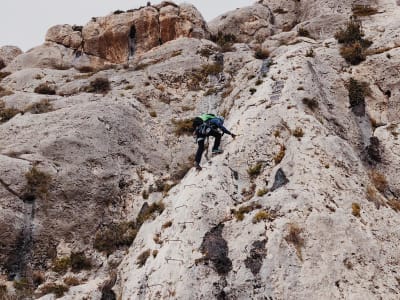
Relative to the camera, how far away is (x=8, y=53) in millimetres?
50719

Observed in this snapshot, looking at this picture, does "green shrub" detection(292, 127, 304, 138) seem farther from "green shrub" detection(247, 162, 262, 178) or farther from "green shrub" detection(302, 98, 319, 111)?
"green shrub" detection(302, 98, 319, 111)

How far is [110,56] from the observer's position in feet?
144

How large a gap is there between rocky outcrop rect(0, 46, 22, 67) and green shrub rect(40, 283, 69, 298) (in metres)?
37.2

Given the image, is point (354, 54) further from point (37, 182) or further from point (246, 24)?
point (246, 24)

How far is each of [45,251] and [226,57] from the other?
20376 millimetres

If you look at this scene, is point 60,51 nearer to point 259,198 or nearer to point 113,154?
point 113,154

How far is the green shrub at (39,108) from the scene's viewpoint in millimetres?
28422

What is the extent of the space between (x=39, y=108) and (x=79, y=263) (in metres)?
12.4

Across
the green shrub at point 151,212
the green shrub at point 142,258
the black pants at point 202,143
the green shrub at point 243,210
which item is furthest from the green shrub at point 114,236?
the green shrub at point 243,210

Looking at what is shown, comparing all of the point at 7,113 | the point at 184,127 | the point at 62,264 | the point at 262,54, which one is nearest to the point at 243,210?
the point at 62,264

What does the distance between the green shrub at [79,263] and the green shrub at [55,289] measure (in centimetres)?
137

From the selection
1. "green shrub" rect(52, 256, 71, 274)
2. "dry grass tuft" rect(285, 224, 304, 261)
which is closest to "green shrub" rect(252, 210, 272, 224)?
"dry grass tuft" rect(285, 224, 304, 261)

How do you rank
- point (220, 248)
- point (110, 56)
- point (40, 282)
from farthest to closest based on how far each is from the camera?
point (110, 56) → point (40, 282) → point (220, 248)

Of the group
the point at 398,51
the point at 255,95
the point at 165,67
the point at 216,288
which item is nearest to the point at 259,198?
the point at 216,288
